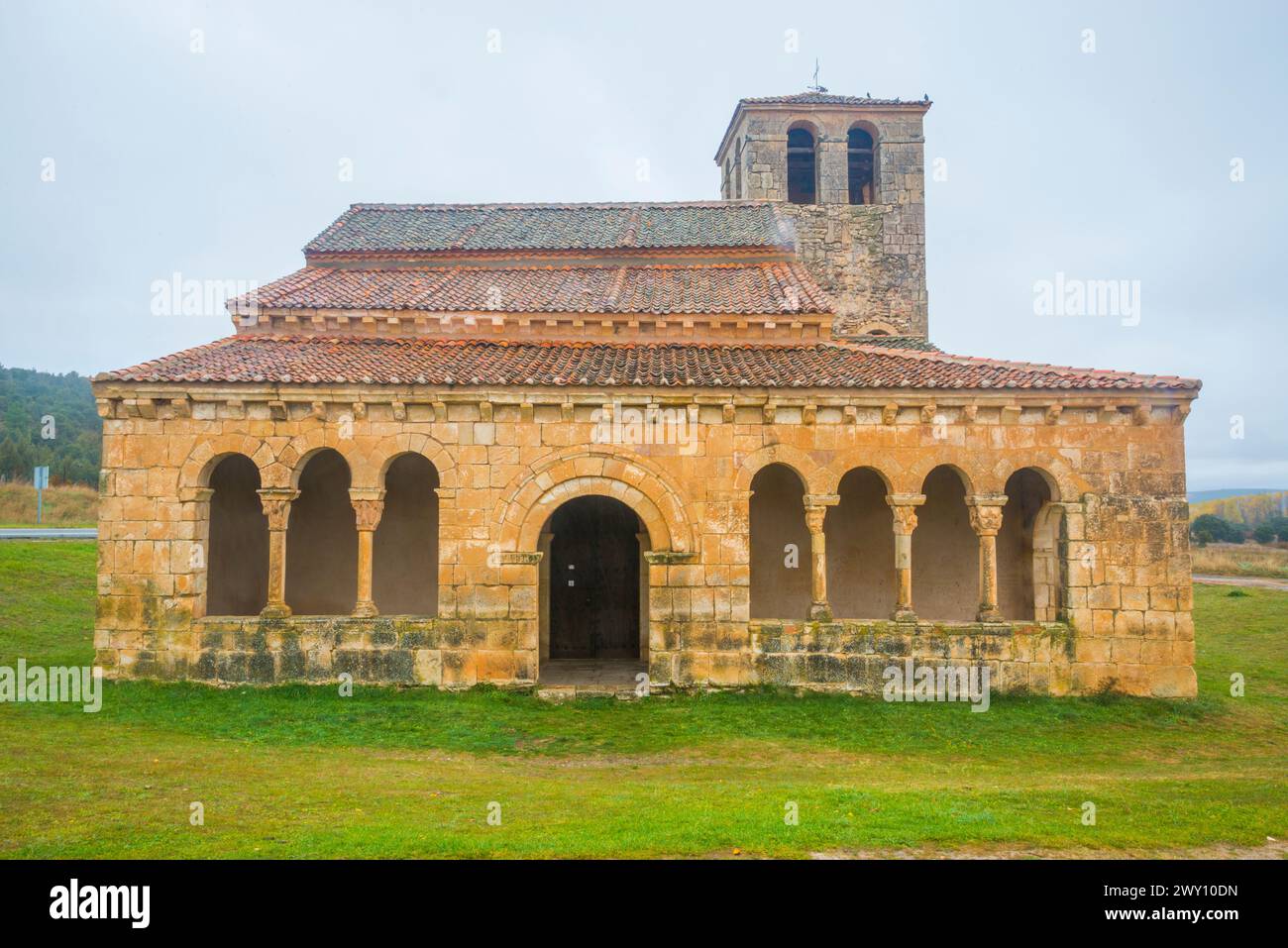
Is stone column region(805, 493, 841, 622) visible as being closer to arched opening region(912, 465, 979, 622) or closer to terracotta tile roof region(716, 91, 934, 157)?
arched opening region(912, 465, 979, 622)

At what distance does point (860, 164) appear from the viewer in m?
24.4

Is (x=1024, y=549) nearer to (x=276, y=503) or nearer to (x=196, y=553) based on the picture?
(x=276, y=503)

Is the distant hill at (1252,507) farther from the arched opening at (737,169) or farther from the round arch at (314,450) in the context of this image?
the round arch at (314,450)

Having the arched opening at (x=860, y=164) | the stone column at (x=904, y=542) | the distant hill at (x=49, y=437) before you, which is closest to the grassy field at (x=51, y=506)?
the distant hill at (x=49, y=437)

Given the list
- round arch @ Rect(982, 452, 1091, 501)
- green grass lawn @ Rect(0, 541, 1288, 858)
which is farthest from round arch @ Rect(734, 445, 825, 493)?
green grass lawn @ Rect(0, 541, 1288, 858)

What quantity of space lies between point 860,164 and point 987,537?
1487 centimetres

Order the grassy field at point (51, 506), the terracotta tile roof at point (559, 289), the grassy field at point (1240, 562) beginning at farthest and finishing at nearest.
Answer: the grassy field at point (51, 506) → the grassy field at point (1240, 562) → the terracotta tile roof at point (559, 289)

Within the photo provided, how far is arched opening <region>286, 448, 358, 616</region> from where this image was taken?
51.7 feet

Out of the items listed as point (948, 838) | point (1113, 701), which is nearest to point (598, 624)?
point (1113, 701)

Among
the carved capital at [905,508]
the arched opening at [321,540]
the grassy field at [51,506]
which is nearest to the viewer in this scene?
the carved capital at [905,508]

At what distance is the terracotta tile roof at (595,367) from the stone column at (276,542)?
5.97 ft

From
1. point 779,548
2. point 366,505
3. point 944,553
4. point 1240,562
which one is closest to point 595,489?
point 366,505

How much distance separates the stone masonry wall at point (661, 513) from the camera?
12867mm

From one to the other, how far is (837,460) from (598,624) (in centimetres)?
594
